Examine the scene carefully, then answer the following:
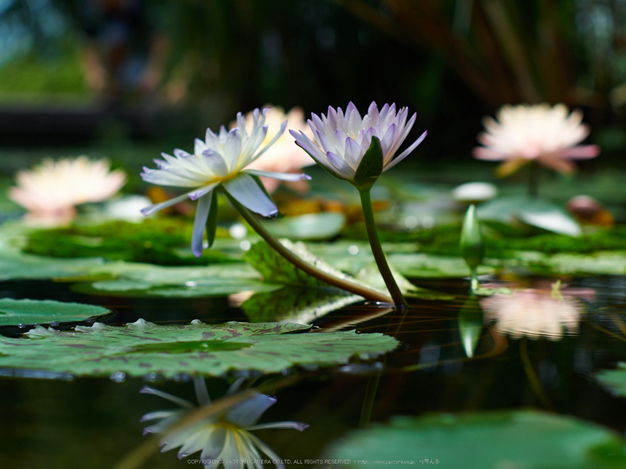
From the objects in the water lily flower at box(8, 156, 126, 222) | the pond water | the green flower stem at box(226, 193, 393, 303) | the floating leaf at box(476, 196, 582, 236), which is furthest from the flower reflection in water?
the water lily flower at box(8, 156, 126, 222)

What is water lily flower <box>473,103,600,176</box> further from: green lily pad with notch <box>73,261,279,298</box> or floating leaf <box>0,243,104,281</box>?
A: floating leaf <box>0,243,104,281</box>

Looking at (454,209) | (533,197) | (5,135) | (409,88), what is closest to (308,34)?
(409,88)

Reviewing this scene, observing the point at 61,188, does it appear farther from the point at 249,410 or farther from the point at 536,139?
the point at 249,410

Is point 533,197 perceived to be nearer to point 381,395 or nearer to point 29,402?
point 381,395

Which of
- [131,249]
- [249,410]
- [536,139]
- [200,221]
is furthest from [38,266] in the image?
[536,139]

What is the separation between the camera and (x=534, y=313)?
646 millimetres

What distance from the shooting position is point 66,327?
0.56m

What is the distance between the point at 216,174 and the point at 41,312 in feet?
0.74

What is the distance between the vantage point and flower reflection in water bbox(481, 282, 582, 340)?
56cm

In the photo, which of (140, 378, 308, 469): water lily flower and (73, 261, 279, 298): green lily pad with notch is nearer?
(140, 378, 308, 469): water lily flower

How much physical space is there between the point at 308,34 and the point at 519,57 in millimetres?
1831

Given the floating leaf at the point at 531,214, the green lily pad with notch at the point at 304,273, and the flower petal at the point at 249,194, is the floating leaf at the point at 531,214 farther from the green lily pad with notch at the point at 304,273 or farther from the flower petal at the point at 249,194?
the flower petal at the point at 249,194

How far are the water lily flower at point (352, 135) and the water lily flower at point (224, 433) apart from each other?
247 mm

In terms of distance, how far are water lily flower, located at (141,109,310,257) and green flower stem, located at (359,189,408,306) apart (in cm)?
7
